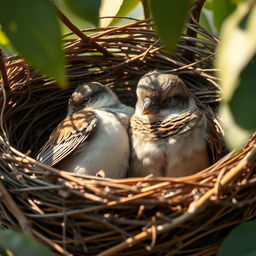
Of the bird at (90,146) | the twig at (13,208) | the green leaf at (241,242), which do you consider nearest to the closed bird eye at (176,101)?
the bird at (90,146)

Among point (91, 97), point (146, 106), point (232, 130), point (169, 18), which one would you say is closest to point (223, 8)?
point (169, 18)

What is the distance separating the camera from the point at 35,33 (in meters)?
0.99

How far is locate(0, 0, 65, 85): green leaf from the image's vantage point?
986 millimetres

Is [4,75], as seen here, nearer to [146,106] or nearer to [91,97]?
[91,97]

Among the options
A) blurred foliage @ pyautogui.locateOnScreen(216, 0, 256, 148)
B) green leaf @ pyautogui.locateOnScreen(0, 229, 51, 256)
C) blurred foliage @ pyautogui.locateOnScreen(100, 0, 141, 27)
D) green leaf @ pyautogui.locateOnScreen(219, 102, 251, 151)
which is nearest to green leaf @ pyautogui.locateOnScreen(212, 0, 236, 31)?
blurred foliage @ pyautogui.locateOnScreen(216, 0, 256, 148)

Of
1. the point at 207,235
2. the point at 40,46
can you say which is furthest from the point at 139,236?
the point at 40,46

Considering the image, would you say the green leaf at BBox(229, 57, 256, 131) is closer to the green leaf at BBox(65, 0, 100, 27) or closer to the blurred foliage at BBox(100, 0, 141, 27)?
the green leaf at BBox(65, 0, 100, 27)

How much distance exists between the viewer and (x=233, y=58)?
90 cm

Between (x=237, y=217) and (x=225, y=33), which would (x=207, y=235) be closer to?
(x=237, y=217)

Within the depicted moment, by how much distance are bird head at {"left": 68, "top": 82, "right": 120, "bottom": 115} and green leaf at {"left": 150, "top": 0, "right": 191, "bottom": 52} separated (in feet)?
7.33

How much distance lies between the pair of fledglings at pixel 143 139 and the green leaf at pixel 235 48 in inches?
68.2

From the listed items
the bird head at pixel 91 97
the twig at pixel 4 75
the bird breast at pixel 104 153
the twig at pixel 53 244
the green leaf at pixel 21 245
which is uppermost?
the twig at pixel 4 75

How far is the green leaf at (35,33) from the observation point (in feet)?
3.23

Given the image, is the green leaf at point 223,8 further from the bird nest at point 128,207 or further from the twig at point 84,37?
the twig at point 84,37
